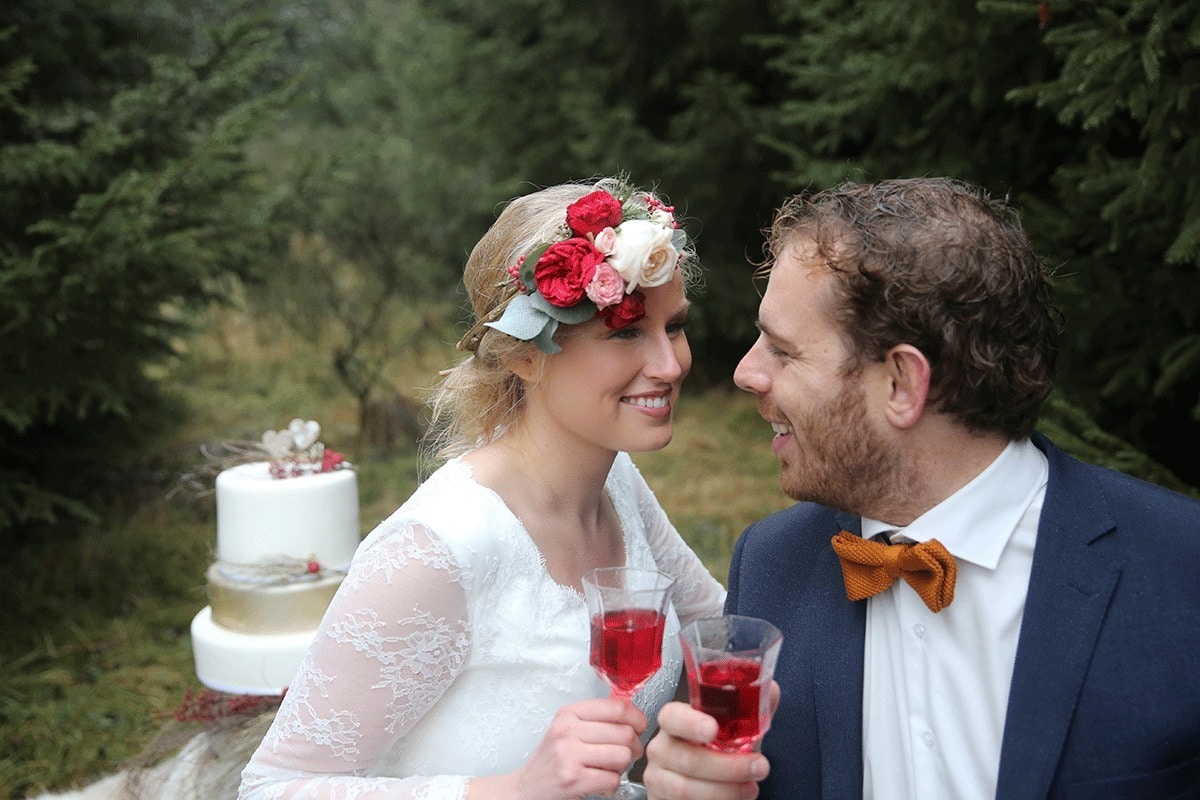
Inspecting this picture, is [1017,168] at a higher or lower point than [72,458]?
higher

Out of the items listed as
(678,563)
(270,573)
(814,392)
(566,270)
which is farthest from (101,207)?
(814,392)

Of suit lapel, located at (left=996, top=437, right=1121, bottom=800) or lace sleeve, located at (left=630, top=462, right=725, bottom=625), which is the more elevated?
suit lapel, located at (left=996, top=437, right=1121, bottom=800)

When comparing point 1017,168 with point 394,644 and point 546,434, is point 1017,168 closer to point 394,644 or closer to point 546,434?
point 546,434

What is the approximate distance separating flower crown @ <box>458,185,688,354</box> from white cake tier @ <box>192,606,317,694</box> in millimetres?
1796

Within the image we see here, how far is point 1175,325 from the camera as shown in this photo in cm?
506

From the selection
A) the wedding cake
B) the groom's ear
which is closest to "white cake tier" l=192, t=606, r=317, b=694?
the wedding cake

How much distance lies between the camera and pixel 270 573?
13.6ft

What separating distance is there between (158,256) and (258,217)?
967 millimetres

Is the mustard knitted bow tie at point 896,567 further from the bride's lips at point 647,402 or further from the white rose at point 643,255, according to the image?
the white rose at point 643,255

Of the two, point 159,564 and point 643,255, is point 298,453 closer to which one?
point 643,255

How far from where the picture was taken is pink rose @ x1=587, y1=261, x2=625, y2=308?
2.80 m

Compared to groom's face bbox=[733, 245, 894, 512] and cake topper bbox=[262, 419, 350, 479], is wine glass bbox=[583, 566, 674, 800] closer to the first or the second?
Answer: groom's face bbox=[733, 245, 894, 512]

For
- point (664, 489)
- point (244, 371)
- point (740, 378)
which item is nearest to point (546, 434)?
point (740, 378)

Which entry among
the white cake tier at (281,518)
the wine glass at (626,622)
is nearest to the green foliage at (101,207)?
the white cake tier at (281,518)
